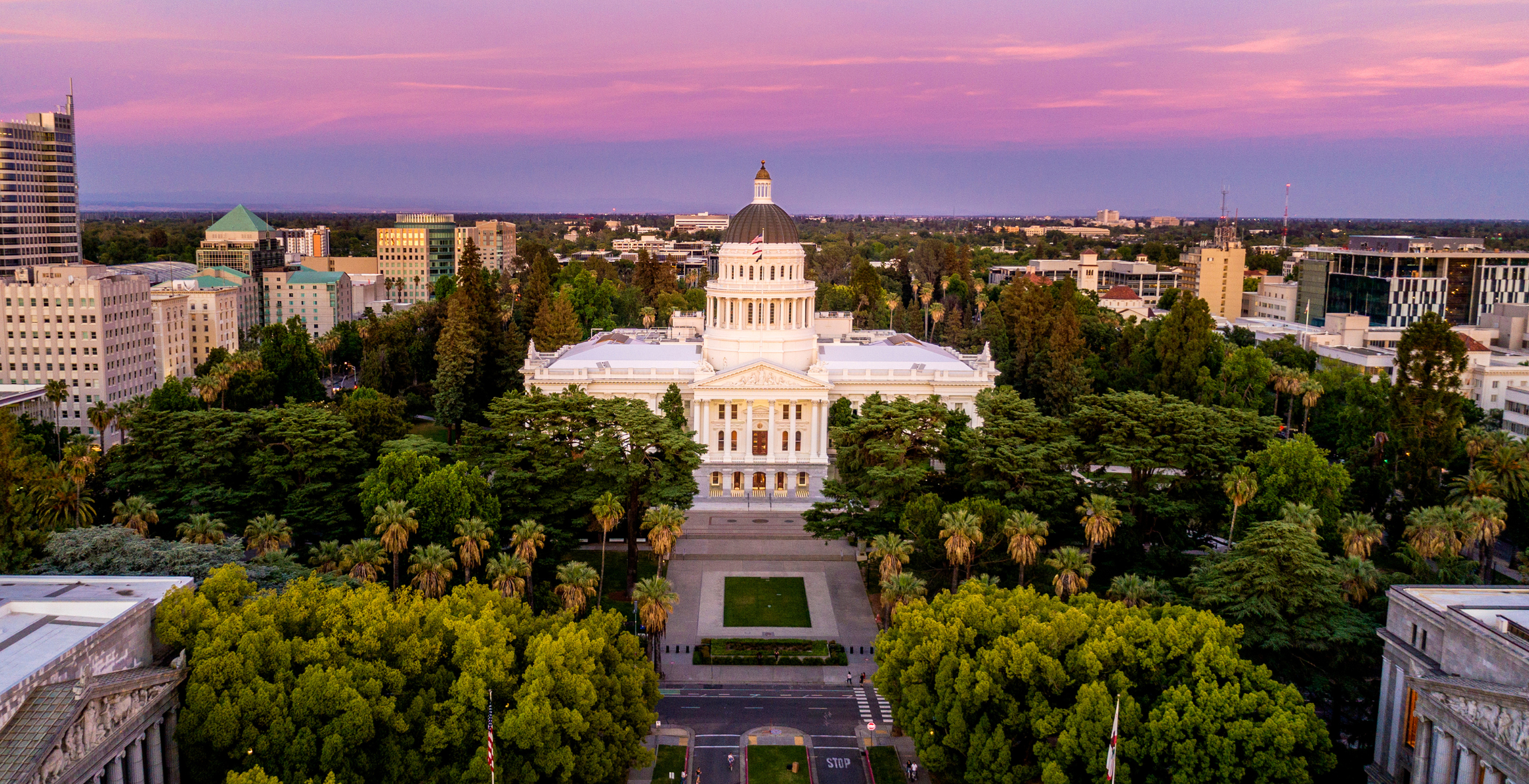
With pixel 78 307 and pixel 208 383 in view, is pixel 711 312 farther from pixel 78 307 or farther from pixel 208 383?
pixel 78 307

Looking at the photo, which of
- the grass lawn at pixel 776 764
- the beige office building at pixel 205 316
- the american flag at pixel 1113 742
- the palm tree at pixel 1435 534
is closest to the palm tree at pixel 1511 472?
the palm tree at pixel 1435 534

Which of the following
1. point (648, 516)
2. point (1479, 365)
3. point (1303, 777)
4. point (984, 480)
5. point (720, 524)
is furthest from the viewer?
point (1479, 365)

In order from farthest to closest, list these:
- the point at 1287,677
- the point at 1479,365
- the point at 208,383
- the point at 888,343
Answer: the point at 888,343 < the point at 1479,365 < the point at 208,383 < the point at 1287,677

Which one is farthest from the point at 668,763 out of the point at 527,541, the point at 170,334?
the point at 170,334

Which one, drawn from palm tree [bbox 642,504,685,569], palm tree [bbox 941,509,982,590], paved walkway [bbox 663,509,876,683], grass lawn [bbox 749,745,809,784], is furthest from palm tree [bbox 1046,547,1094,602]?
palm tree [bbox 642,504,685,569]

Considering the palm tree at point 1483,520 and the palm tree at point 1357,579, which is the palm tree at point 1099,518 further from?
the palm tree at point 1483,520

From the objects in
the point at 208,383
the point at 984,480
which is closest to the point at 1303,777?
the point at 984,480
